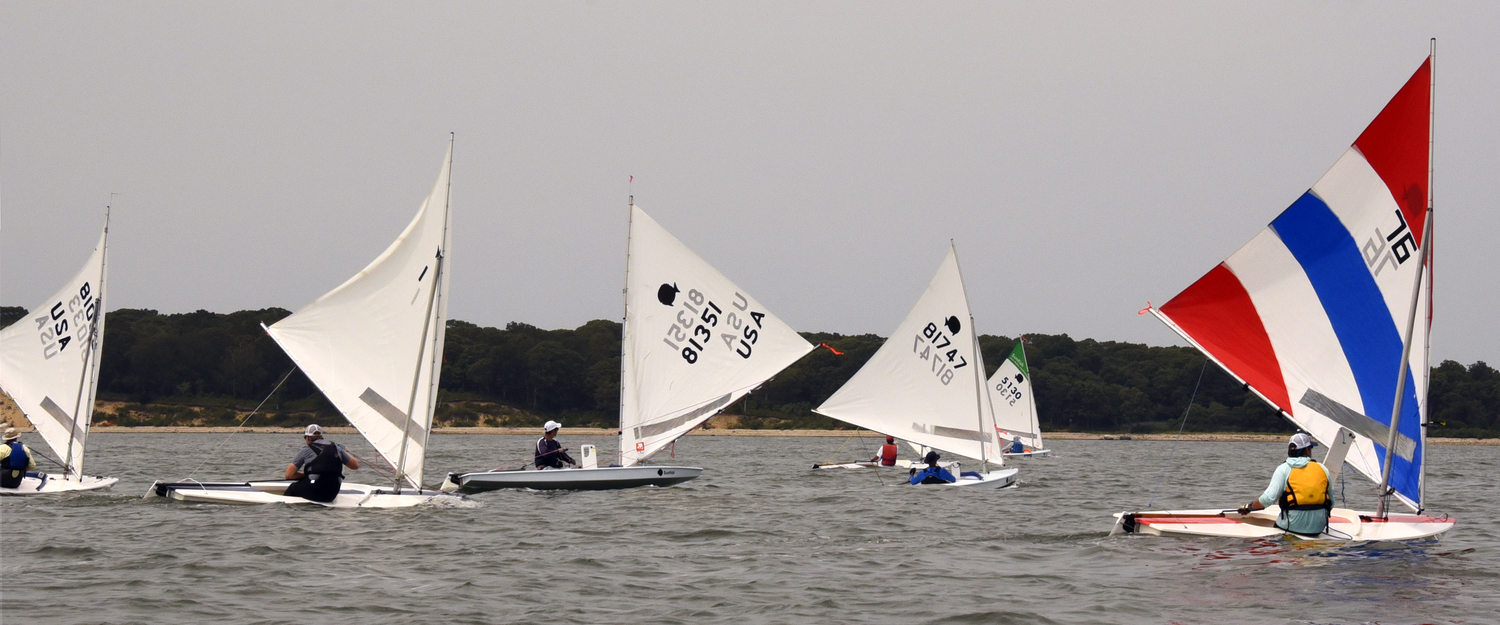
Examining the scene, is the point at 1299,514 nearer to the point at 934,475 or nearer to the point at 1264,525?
the point at 1264,525

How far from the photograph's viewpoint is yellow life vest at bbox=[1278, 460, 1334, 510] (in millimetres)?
14633

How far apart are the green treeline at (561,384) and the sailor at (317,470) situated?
72192 millimetres

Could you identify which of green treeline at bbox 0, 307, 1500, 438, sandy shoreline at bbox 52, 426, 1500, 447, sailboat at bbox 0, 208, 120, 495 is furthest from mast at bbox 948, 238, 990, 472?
green treeline at bbox 0, 307, 1500, 438

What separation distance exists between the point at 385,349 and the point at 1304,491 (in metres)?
13.7

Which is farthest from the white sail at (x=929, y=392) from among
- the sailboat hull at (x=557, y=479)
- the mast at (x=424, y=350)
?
the mast at (x=424, y=350)

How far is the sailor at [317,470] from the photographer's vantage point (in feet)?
63.0

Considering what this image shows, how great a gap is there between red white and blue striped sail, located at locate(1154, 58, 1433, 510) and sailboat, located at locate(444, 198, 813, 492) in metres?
11.4

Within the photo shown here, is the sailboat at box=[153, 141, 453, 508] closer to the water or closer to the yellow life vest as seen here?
the water

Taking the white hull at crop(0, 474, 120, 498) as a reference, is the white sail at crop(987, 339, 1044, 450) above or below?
above

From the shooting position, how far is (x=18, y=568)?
13.6 metres

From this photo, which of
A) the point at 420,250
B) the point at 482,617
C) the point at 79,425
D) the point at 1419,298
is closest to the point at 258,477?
the point at 79,425

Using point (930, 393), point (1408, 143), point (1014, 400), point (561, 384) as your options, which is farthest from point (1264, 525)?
point (561, 384)

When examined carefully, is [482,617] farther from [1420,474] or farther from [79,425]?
[79,425]

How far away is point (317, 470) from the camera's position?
1920 centimetres
